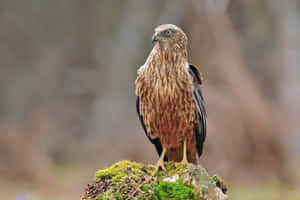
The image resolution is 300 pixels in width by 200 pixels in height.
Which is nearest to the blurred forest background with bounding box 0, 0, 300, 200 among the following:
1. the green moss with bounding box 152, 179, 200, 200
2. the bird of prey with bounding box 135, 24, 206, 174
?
the bird of prey with bounding box 135, 24, 206, 174

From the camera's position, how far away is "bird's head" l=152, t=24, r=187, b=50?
4.25 metres

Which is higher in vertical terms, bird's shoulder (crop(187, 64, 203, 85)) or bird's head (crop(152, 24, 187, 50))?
bird's head (crop(152, 24, 187, 50))

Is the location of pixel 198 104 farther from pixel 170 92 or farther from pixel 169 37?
pixel 169 37

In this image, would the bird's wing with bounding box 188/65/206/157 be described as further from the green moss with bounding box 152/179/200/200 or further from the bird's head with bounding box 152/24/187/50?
the green moss with bounding box 152/179/200/200

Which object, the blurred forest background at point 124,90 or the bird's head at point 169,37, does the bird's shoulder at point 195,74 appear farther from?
the blurred forest background at point 124,90

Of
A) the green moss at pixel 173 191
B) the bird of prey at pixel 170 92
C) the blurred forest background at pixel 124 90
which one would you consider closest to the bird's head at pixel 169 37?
the bird of prey at pixel 170 92

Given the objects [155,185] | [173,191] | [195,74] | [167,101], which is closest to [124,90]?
[195,74]

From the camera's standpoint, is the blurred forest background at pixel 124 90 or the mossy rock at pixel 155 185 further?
the blurred forest background at pixel 124 90

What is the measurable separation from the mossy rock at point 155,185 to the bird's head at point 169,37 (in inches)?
46.8

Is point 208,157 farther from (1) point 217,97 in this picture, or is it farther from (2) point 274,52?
(2) point 274,52

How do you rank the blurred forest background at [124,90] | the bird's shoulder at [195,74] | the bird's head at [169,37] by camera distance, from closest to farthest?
the bird's head at [169,37] → the bird's shoulder at [195,74] → the blurred forest background at [124,90]

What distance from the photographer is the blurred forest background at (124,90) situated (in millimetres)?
9742

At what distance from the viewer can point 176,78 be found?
14.2 ft

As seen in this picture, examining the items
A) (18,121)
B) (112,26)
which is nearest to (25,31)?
(112,26)
